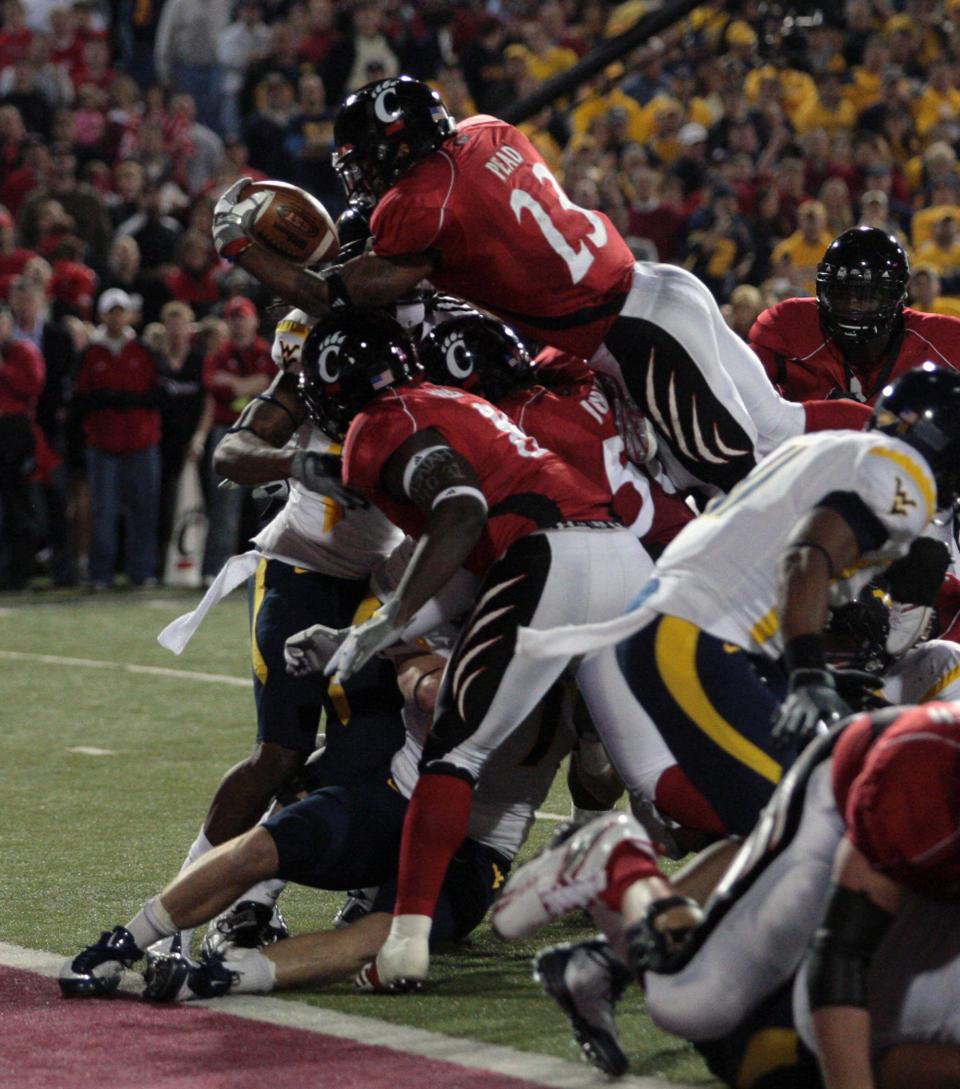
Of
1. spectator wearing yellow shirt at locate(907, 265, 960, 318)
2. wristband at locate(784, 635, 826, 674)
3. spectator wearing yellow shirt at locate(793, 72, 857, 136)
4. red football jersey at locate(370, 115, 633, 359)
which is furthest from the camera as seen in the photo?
spectator wearing yellow shirt at locate(793, 72, 857, 136)

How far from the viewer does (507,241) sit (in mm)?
4875

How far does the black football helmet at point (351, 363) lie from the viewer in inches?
177

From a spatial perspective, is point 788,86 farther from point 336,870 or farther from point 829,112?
point 336,870

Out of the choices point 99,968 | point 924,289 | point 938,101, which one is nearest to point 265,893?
point 99,968

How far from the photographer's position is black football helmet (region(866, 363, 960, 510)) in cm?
375

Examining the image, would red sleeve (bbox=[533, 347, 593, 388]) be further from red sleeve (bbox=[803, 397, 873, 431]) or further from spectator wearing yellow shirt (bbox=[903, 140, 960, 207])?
spectator wearing yellow shirt (bbox=[903, 140, 960, 207])

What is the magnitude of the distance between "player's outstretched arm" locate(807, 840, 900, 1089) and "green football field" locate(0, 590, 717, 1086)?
1.73 ft

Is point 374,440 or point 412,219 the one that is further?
point 412,219

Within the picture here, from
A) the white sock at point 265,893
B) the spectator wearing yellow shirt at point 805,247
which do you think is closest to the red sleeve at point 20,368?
the spectator wearing yellow shirt at point 805,247

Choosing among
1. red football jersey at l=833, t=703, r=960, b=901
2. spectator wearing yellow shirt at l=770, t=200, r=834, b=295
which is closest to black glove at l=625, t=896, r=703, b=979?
red football jersey at l=833, t=703, r=960, b=901

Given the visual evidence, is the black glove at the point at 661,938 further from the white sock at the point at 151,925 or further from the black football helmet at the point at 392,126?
the black football helmet at the point at 392,126

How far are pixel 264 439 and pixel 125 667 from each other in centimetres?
449

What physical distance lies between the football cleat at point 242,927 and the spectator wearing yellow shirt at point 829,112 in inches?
400

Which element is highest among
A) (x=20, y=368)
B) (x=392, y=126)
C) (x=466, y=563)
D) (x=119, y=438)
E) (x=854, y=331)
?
(x=392, y=126)
